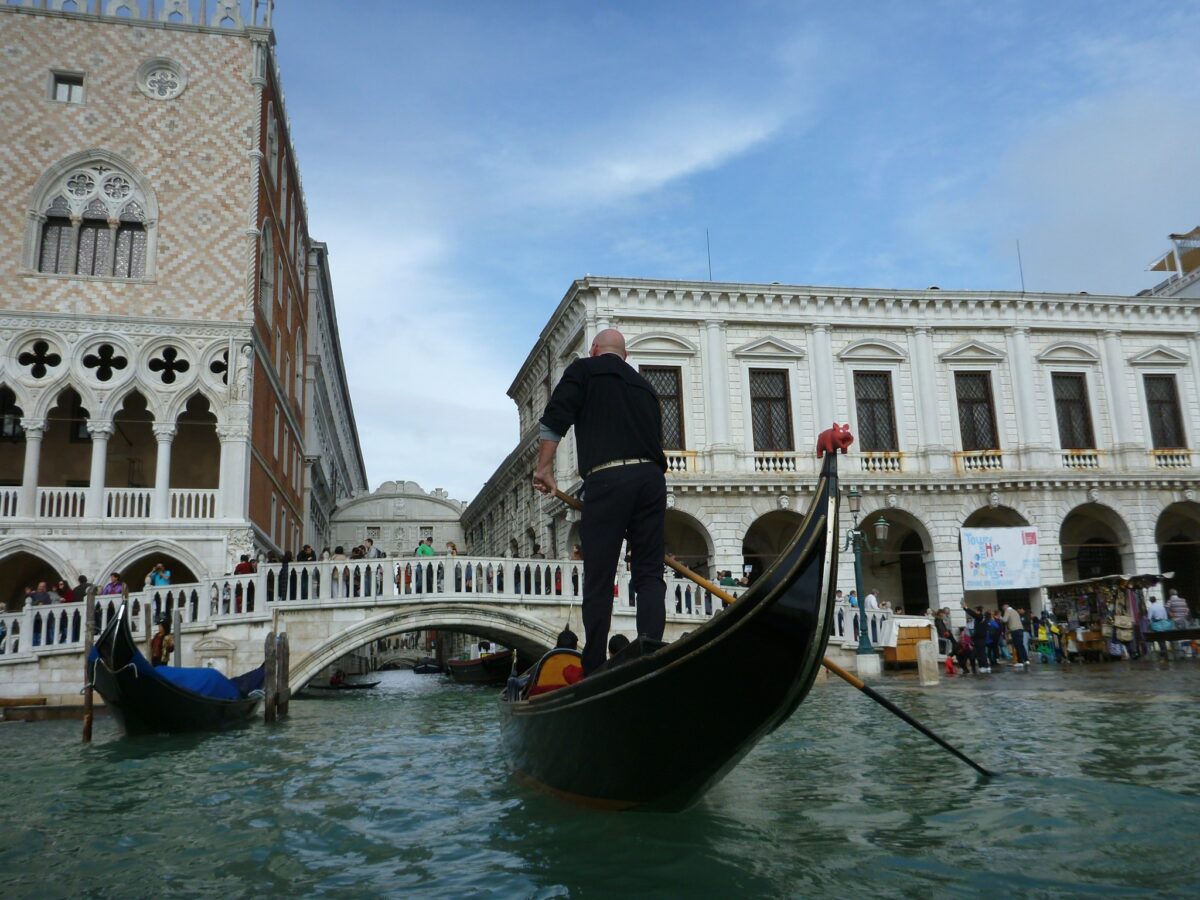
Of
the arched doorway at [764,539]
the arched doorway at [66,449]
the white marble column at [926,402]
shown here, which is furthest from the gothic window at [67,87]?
the white marble column at [926,402]

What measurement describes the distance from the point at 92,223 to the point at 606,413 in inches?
631

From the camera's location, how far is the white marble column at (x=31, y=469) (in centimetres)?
1575

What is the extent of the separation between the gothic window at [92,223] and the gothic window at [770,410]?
40.6 feet

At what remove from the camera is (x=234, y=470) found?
1658 centimetres

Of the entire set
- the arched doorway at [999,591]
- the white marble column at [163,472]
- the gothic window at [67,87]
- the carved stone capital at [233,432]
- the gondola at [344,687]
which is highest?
the gothic window at [67,87]

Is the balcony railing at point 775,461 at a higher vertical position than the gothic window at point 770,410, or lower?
lower

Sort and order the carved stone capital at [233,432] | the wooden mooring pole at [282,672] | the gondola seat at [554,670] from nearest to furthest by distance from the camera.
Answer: the gondola seat at [554,670], the wooden mooring pole at [282,672], the carved stone capital at [233,432]

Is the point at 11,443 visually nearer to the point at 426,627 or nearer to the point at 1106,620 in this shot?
the point at 426,627

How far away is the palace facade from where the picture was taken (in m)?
16.2

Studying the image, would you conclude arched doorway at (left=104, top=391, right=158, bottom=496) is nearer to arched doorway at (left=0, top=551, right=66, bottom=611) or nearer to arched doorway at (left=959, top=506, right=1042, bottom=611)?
arched doorway at (left=0, top=551, right=66, bottom=611)

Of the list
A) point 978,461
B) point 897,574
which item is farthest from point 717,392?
point 897,574

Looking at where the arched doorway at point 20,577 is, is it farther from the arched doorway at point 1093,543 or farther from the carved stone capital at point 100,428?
the arched doorway at point 1093,543

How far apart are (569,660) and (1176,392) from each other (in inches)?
873

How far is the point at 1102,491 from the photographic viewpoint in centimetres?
2170
